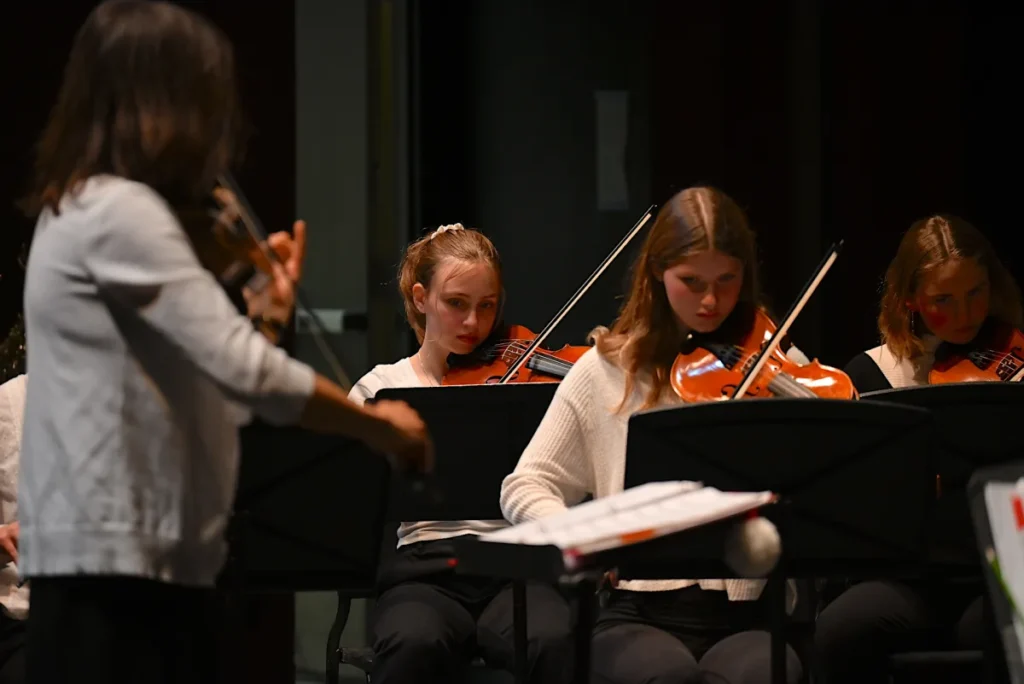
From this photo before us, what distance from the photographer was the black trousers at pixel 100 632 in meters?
1.56

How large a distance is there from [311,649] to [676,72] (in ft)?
6.80

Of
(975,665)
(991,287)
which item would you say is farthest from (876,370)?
(975,665)

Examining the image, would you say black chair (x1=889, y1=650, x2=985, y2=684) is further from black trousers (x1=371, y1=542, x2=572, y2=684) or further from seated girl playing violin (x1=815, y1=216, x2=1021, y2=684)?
black trousers (x1=371, y1=542, x2=572, y2=684)

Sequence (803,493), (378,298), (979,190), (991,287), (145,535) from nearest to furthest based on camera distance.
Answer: (145,535) → (803,493) → (991,287) → (979,190) → (378,298)

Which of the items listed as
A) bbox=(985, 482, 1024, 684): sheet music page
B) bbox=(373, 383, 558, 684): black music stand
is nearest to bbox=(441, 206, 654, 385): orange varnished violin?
bbox=(373, 383, 558, 684): black music stand

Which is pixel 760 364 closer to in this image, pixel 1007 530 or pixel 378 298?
pixel 1007 530

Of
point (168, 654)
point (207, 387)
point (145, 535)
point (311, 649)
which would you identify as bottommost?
point (311, 649)

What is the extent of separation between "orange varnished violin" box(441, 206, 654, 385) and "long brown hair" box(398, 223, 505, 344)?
0.29 ft

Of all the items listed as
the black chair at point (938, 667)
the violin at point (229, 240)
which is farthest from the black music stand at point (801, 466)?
the black chair at point (938, 667)

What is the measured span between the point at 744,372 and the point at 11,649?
1488 millimetres

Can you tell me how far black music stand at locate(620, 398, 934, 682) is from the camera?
2047 millimetres

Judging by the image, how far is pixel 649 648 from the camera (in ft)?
7.95

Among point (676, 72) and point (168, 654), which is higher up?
point (676, 72)

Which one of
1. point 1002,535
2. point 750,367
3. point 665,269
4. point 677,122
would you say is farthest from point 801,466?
point 677,122
